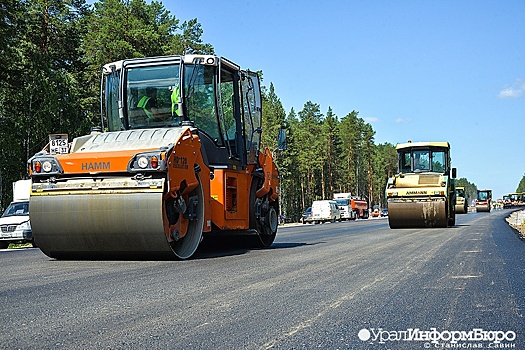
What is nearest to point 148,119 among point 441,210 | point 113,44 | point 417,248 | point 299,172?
point 417,248

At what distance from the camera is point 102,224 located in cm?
967

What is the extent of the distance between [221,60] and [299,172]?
84.0m

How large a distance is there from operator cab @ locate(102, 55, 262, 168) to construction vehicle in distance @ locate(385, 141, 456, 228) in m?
13.0

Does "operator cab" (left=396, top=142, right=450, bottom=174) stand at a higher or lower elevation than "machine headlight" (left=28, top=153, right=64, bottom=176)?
higher

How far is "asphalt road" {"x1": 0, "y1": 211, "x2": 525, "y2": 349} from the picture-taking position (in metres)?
4.61

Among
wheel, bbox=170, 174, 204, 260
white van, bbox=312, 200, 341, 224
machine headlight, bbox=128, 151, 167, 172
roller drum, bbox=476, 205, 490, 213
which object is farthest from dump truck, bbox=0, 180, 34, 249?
roller drum, bbox=476, 205, 490, 213

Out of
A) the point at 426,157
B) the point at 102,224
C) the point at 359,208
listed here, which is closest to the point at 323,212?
the point at 359,208

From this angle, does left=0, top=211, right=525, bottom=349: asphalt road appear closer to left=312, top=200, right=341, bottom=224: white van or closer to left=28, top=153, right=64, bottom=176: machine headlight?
left=28, top=153, right=64, bottom=176: machine headlight

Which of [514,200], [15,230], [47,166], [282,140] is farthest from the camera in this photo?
[514,200]

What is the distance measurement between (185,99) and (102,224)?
2897 mm

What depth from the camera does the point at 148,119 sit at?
38.4ft

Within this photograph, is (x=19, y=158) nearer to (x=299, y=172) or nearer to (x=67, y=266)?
(x=67, y=266)

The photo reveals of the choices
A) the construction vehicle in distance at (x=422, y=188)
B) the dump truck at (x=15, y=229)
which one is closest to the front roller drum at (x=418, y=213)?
the construction vehicle in distance at (x=422, y=188)

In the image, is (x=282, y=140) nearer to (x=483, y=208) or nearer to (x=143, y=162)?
(x=143, y=162)
